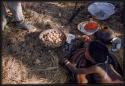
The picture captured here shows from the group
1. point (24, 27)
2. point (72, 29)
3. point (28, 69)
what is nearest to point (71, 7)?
point (72, 29)

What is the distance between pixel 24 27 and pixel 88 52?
981mm

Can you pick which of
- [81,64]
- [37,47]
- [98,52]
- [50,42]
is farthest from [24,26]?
[98,52]

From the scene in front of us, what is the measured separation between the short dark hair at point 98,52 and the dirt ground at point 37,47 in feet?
A: 1.41

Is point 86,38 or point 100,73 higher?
point 86,38

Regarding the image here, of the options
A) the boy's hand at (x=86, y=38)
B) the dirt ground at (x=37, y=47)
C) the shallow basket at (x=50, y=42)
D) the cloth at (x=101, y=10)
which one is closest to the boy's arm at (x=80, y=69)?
the dirt ground at (x=37, y=47)

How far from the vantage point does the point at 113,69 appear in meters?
3.19

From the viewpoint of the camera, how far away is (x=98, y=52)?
3039mm

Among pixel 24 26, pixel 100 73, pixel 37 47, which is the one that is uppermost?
pixel 24 26

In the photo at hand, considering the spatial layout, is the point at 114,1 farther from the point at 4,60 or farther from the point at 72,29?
the point at 4,60

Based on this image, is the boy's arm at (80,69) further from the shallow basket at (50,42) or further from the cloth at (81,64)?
the shallow basket at (50,42)

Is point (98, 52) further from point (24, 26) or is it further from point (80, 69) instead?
point (24, 26)

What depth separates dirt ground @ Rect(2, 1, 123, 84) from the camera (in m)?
3.33

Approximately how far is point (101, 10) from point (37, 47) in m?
0.95

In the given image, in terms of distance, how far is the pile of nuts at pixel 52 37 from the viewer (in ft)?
11.4
